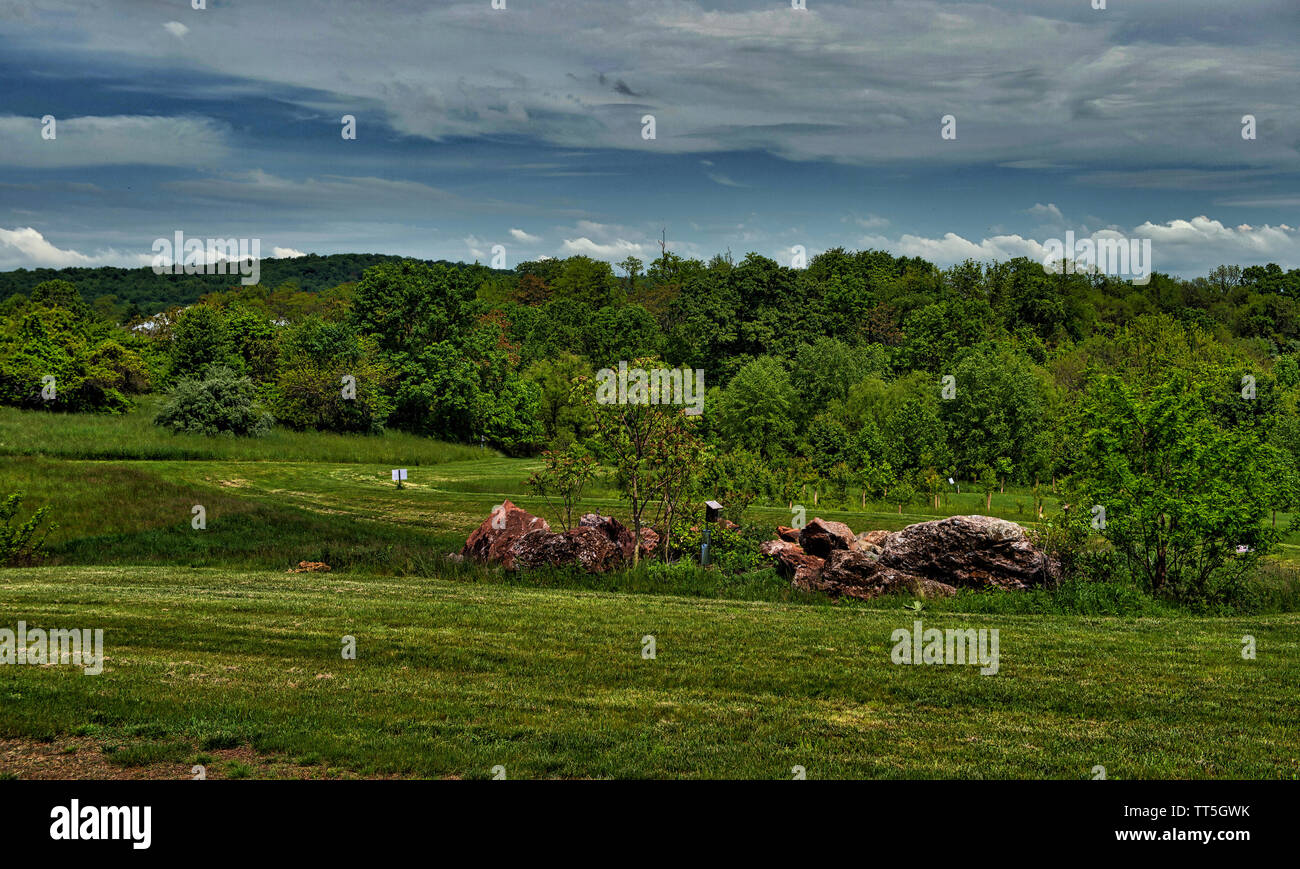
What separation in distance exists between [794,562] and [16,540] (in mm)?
18923

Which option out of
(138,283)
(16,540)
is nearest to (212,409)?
(16,540)

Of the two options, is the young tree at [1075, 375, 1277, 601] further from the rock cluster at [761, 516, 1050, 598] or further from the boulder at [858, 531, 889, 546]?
the boulder at [858, 531, 889, 546]

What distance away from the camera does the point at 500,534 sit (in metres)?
20.2

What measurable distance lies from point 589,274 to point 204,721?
413 feet

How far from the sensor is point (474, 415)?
226 ft

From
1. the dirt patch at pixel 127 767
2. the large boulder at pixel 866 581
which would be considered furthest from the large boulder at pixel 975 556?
the dirt patch at pixel 127 767

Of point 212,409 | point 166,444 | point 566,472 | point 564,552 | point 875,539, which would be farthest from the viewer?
point 212,409

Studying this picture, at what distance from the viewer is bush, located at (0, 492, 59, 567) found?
71.1ft

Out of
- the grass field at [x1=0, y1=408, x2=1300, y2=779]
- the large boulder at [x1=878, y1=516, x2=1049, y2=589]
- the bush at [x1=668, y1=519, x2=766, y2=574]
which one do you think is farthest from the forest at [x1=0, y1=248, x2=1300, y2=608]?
the grass field at [x1=0, y1=408, x2=1300, y2=779]

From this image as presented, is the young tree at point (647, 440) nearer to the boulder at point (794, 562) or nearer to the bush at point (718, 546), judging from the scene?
the bush at point (718, 546)

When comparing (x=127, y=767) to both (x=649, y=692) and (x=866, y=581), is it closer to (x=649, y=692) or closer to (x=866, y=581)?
(x=649, y=692)

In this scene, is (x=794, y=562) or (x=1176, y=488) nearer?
(x=1176, y=488)
